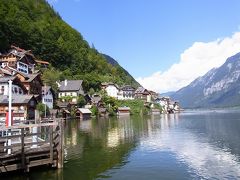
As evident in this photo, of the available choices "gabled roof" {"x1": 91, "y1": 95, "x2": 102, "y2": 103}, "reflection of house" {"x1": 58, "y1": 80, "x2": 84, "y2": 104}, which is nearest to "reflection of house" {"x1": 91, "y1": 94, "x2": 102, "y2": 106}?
"gabled roof" {"x1": 91, "y1": 95, "x2": 102, "y2": 103}

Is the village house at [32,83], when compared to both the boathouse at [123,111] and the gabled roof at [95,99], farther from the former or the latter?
the boathouse at [123,111]

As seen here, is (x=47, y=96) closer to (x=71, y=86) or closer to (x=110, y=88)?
(x=71, y=86)

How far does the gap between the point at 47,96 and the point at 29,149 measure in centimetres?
8403

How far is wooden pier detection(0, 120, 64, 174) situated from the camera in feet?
87.7

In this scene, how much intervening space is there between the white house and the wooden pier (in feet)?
257

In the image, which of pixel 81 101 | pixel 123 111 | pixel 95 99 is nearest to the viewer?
pixel 81 101

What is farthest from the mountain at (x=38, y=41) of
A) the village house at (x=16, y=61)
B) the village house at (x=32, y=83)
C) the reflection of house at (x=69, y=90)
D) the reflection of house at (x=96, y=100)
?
the village house at (x=32, y=83)

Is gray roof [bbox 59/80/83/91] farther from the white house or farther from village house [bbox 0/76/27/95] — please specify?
village house [bbox 0/76/27/95]

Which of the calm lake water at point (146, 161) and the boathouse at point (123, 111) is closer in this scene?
the calm lake water at point (146, 161)

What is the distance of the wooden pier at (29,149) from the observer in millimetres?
26734

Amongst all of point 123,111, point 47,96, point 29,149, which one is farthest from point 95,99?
point 29,149

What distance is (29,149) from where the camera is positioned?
93.8ft

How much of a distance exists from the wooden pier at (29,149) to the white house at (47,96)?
78.4m

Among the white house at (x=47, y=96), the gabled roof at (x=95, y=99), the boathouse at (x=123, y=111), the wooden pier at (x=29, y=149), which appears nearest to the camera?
the wooden pier at (x=29, y=149)
